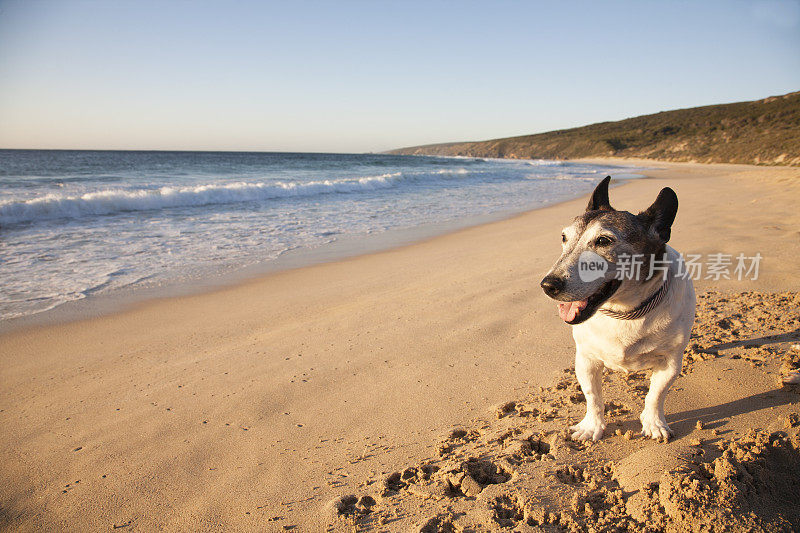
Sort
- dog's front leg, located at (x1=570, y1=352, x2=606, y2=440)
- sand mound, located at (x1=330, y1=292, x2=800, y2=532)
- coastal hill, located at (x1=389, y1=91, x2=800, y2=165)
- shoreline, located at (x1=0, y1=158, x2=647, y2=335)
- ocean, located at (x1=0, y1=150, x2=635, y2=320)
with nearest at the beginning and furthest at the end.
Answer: sand mound, located at (x1=330, y1=292, x2=800, y2=532)
dog's front leg, located at (x1=570, y1=352, x2=606, y2=440)
shoreline, located at (x1=0, y1=158, x2=647, y2=335)
ocean, located at (x1=0, y1=150, x2=635, y2=320)
coastal hill, located at (x1=389, y1=91, x2=800, y2=165)

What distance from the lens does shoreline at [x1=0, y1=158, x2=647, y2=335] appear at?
523cm

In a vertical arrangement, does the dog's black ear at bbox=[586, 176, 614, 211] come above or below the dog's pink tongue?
above

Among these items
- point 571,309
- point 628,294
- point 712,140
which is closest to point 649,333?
point 628,294

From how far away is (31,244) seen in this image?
901cm

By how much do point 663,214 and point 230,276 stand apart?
20.2 feet

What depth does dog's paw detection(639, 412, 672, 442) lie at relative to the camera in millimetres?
2537

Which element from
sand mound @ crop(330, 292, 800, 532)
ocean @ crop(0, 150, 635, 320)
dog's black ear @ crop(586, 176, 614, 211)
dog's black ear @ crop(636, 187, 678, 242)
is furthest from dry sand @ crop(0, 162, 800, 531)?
ocean @ crop(0, 150, 635, 320)

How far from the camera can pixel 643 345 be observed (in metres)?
2.36

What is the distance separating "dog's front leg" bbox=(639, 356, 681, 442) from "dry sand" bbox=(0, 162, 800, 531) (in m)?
0.10

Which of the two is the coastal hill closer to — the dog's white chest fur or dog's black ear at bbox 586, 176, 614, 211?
dog's black ear at bbox 586, 176, 614, 211

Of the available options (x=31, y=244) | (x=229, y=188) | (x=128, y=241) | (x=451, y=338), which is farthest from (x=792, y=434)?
(x=229, y=188)

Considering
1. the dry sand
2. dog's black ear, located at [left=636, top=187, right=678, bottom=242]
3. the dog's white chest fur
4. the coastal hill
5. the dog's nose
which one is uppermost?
the coastal hill

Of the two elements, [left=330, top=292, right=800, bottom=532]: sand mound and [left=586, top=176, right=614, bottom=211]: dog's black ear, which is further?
[left=586, top=176, right=614, bottom=211]: dog's black ear

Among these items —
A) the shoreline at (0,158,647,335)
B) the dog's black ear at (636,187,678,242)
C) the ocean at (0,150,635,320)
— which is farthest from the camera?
the ocean at (0,150,635,320)
